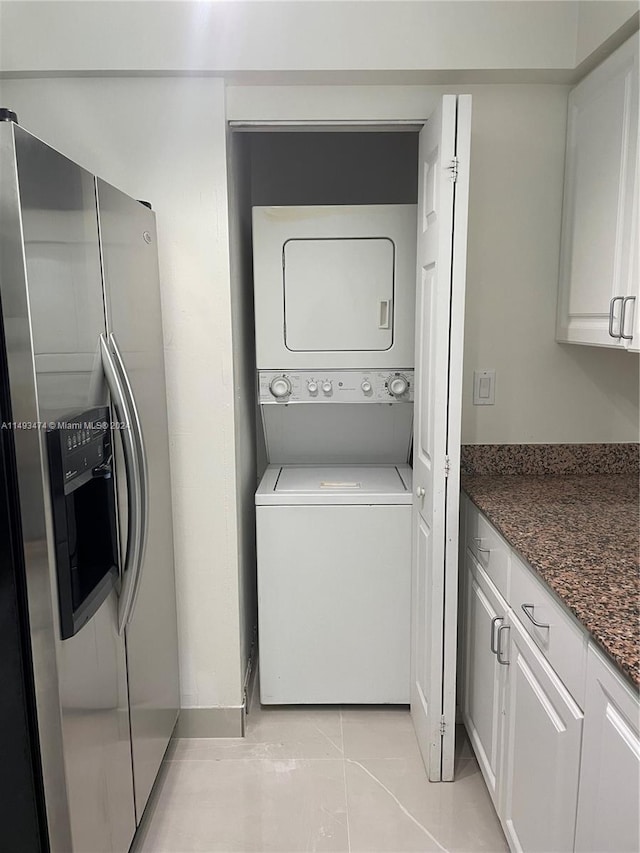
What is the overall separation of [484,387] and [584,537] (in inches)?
31.7

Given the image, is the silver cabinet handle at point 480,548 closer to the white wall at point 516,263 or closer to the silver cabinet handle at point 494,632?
the silver cabinet handle at point 494,632

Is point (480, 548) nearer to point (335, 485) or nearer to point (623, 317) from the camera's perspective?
point (335, 485)

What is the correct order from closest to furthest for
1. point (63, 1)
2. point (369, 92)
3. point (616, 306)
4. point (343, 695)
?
point (616, 306), point (63, 1), point (369, 92), point (343, 695)

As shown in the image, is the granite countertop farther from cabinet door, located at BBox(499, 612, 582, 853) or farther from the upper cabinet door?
the upper cabinet door

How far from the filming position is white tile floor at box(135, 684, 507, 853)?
186 cm

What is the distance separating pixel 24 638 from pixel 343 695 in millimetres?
1538

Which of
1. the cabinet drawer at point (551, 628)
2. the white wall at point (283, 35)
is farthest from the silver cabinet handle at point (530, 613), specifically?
the white wall at point (283, 35)

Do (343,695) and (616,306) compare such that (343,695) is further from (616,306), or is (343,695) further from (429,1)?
(429,1)

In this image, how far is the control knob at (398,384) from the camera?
7.97ft

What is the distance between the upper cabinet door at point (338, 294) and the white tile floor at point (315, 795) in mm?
1424

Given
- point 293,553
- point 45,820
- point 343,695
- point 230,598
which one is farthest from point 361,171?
point 45,820

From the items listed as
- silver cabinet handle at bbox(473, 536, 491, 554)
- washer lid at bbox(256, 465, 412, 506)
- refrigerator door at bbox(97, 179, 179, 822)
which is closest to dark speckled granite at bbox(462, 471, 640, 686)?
silver cabinet handle at bbox(473, 536, 491, 554)

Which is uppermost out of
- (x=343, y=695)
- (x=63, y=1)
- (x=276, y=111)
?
(x=63, y=1)

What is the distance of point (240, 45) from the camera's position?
192cm
